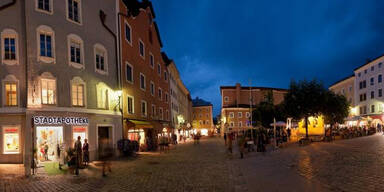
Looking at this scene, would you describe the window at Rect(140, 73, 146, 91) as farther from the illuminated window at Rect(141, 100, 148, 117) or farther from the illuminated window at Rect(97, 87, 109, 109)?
the illuminated window at Rect(97, 87, 109, 109)

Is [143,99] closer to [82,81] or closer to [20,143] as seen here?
[82,81]

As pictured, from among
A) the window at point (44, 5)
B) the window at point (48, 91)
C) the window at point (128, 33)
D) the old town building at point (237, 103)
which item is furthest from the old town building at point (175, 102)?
the window at point (48, 91)

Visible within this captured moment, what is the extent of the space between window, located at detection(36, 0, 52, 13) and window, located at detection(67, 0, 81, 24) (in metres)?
1.24

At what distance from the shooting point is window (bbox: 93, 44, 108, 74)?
739 inches

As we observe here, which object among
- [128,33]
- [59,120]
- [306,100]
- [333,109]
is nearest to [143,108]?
[128,33]

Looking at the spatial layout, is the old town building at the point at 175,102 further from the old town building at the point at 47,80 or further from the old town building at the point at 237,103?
the old town building at the point at 47,80

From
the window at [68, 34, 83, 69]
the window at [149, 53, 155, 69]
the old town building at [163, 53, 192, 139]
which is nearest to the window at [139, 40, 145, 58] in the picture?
the window at [149, 53, 155, 69]

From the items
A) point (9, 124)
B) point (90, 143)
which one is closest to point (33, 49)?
point (9, 124)

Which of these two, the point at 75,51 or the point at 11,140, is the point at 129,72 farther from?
the point at 11,140

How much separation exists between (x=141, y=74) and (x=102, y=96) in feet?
30.7

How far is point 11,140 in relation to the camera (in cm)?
1504

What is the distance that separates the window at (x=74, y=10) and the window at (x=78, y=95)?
15.3 ft

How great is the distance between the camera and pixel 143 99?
27.9m

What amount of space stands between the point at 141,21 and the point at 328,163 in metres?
24.3
